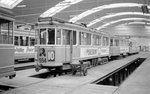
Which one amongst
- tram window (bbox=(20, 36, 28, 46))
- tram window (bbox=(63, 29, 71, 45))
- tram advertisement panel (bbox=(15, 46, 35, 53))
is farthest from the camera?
tram window (bbox=(20, 36, 28, 46))

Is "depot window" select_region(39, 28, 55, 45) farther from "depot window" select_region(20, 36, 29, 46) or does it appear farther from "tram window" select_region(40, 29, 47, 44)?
"depot window" select_region(20, 36, 29, 46)

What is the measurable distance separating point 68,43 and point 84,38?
2118 millimetres

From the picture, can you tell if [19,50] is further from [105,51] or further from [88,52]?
[105,51]

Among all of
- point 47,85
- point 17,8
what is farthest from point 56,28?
point 17,8

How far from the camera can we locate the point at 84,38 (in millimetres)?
13195

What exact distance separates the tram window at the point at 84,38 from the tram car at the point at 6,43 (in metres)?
5.72

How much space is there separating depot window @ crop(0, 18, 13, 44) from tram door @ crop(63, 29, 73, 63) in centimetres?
388

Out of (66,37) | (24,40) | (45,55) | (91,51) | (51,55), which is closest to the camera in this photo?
(51,55)

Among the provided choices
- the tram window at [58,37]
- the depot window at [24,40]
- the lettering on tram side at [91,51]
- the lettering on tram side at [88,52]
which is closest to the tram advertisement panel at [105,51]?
the lettering on tram side at [88,52]

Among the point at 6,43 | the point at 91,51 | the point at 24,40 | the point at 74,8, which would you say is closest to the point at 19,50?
the point at 24,40

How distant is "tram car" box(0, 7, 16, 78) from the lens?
23.0 ft

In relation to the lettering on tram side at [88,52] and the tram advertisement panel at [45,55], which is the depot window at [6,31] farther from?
the lettering on tram side at [88,52]

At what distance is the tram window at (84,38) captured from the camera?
12.7m

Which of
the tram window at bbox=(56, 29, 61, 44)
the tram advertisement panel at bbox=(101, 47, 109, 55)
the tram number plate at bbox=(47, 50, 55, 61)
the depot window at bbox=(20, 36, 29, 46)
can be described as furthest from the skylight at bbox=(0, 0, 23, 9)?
the tram number plate at bbox=(47, 50, 55, 61)
